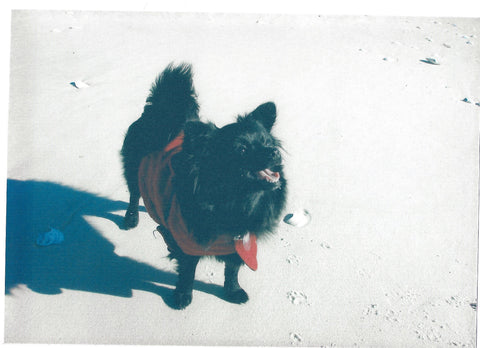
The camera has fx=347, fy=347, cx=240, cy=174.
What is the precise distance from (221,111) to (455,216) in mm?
2502

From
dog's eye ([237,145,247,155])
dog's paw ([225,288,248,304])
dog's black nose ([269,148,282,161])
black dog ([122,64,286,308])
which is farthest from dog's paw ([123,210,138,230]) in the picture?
dog's black nose ([269,148,282,161])

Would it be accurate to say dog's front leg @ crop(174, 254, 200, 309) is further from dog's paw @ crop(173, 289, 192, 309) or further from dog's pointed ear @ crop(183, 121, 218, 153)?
dog's pointed ear @ crop(183, 121, 218, 153)

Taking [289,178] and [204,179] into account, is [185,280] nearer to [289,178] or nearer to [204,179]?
[204,179]

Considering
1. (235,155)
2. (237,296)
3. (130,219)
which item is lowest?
(237,296)

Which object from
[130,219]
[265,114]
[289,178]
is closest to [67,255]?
[130,219]

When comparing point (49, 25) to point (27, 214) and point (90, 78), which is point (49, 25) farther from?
point (27, 214)

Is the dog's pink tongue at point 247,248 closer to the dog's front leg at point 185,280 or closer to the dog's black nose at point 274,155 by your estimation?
the dog's front leg at point 185,280

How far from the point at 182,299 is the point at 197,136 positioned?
1.23 m

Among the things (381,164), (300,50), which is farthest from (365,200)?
(300,50)

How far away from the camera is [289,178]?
11.0 feet

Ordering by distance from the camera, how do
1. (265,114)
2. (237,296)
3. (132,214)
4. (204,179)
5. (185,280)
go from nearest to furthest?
(204,179)
(265,114)
(185,280)
(237,296)
(132,214)

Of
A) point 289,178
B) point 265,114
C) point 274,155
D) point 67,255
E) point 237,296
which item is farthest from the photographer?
point 289,178

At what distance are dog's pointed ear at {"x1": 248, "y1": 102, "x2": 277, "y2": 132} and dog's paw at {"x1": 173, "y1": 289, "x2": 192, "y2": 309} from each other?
4.22 ft

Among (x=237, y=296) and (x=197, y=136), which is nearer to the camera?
(x=197, y=136)
